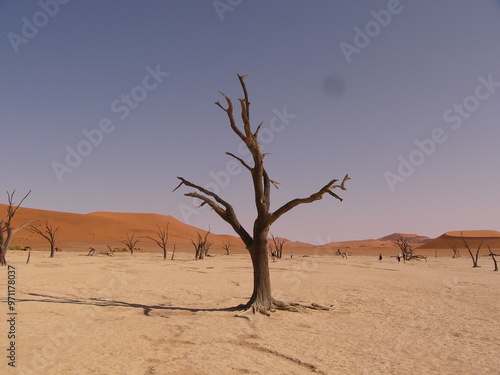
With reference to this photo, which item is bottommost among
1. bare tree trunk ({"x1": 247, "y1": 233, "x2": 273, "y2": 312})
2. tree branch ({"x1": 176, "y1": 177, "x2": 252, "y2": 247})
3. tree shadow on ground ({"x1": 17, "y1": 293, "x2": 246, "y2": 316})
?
tree shadow on ground ({"x1": 17, "y1": 293, "x2": 246, "y2": 316})

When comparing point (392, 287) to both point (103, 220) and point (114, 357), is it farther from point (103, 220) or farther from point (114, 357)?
point (103, 220)

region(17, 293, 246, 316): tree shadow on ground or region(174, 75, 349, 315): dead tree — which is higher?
region(174, 75, 349, 315): dead tree

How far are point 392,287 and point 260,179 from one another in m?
8.17

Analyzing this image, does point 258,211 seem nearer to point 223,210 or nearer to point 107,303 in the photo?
point 223,210

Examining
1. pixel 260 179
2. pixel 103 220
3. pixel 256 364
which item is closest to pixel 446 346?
pixel 256 364

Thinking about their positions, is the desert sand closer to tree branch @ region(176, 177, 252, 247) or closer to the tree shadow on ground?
the tree shadow on ground

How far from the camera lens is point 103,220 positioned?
89.6 m

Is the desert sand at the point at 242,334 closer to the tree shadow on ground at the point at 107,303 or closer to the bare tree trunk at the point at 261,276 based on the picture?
the tree shadow on ground at the point at 107,303

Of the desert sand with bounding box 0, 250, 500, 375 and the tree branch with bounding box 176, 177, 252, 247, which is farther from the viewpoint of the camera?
the tree branch with bounding box 176, 177, 252, 247

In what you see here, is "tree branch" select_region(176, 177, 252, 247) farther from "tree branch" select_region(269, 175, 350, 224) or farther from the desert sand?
the desert sand

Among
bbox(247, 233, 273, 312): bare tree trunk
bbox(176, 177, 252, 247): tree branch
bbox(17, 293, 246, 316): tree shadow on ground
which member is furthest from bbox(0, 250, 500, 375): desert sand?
bbox(176, 177, 252, 247): tree branch

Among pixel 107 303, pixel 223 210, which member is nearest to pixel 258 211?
pixel 223 210

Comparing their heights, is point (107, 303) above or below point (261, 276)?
below

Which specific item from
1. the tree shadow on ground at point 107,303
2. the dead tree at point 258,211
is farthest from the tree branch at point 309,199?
the tree shadow on ground at point 107,303
